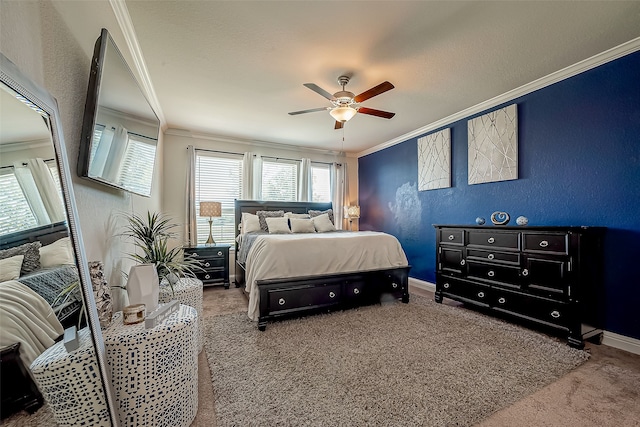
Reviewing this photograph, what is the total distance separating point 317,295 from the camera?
9.53ft

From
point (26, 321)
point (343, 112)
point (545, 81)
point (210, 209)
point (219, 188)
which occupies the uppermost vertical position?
point (545, 81)

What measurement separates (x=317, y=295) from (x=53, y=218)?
7.75 ft

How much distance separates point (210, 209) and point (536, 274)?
4358mm

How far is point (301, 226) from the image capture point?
439 centimetres

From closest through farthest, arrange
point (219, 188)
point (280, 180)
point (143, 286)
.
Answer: point (143, 286)
point (219, 188)
point (280, 180)

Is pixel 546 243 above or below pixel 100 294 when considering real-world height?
above

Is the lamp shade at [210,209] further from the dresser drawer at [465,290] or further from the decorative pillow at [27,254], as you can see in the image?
the decorative pillow at [27,254]

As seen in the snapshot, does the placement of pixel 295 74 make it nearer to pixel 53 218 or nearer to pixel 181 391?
pixel 53 218

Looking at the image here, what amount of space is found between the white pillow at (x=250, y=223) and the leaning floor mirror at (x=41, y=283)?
3239 millimetres

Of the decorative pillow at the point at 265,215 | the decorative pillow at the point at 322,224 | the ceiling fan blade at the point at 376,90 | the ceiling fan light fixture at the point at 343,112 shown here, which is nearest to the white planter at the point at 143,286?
the ceiling fan light fixture at the point at 343,112

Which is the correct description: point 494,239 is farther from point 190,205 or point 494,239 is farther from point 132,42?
point 190,205

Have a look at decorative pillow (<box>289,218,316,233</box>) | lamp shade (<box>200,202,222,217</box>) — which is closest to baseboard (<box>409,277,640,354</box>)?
decorative pillow (<box>289,218,316,233</box>)

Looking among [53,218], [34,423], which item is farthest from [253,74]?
[34,423]

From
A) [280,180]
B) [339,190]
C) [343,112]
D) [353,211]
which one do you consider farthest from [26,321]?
[339,190]
